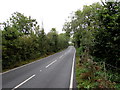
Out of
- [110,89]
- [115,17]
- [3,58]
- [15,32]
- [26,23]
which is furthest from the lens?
[26,23]

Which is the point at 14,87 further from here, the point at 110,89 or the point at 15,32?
the point at 15,32

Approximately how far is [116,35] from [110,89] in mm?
5674

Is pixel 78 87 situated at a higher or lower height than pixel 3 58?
lower

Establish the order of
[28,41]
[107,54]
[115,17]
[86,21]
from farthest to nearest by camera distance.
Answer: [86,21] < [28,41] < [107,54] < [115,17]

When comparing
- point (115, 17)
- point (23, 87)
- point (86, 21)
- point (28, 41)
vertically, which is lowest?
point (23, 87)

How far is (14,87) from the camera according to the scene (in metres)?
8.19

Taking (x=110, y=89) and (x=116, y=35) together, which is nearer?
(x=110, y=89)

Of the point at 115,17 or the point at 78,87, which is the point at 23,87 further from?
the point at 115,17

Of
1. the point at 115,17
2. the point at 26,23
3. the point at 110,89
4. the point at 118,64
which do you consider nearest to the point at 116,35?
the point at 115,17

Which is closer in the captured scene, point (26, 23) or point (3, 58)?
point (3, 58)

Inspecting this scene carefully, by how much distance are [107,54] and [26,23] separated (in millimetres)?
25877

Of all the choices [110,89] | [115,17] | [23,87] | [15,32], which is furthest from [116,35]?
[15,32]

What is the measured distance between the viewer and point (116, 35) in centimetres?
1086

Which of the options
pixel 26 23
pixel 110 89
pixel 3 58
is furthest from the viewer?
pixel 26 23
